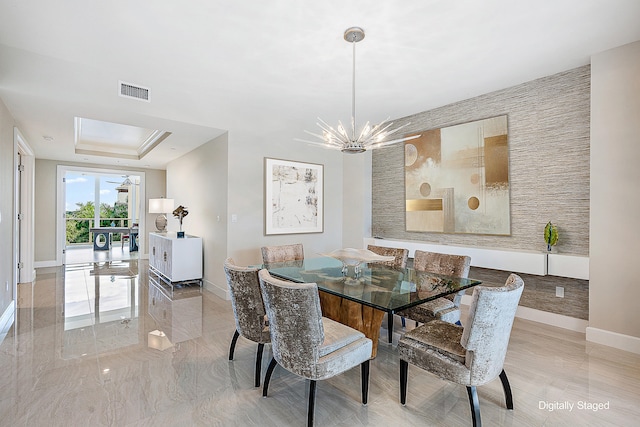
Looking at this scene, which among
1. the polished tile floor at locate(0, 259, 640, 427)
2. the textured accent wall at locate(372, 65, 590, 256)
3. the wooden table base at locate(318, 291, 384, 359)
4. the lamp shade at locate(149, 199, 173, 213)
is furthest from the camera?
the lamp shade at locate(149, 199, 173, 213)

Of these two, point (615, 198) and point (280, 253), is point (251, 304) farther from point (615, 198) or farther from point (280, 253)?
point (615, 198)

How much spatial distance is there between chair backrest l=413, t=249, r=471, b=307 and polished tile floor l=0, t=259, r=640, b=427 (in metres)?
0.77

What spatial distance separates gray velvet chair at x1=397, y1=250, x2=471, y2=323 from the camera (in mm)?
2637

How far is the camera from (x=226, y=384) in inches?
87.3

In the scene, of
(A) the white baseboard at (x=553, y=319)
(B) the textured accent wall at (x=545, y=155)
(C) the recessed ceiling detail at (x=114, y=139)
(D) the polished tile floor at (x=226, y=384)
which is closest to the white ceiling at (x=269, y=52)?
(B) the textured accent wall at (x=545, y=155)

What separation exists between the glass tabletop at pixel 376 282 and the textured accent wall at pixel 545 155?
157 centimetres

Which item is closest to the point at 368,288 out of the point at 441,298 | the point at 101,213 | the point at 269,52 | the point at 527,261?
the point at 441,298

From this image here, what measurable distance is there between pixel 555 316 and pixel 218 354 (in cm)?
353

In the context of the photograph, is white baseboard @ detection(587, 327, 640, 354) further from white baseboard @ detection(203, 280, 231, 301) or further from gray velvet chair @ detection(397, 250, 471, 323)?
white baseboard @ detection(203, 280, 231, 301)

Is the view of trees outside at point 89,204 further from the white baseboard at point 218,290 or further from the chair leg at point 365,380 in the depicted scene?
the chair leg at point 365,380

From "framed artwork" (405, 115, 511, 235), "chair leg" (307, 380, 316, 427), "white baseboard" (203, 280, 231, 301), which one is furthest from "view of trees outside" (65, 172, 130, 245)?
"chair leg" (307, 380, 316, 427)

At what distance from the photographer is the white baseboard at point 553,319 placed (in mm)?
3185

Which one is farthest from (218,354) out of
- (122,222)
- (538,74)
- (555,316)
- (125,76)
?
(122,222)

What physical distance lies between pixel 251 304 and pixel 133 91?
9.32 feet
